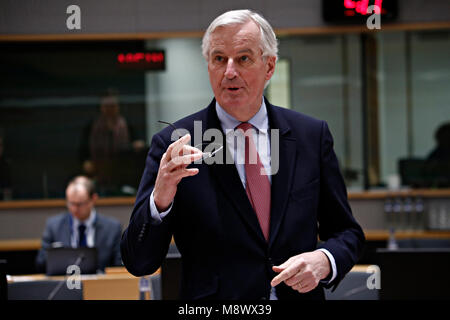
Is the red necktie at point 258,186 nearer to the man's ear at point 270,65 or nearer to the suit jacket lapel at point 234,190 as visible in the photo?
the suit jacket lapel at point 234,190

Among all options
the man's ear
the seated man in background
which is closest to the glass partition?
the seated man in background

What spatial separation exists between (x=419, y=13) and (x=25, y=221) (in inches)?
146

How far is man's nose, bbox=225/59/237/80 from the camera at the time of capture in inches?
52.9

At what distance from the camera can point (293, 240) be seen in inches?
54.3

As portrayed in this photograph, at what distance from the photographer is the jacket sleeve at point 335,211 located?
57.5 inches

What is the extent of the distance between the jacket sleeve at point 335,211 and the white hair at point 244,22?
0.24 m

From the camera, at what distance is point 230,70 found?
1345 millimetres

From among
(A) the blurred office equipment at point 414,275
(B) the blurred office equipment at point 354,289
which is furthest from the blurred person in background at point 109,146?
(A) the blurred office equipment at point 414,275

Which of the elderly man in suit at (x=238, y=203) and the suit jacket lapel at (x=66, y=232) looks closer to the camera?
the elderly man in suit at (x=238, y=203)

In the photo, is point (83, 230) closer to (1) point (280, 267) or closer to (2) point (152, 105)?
(2) point (152, 105)

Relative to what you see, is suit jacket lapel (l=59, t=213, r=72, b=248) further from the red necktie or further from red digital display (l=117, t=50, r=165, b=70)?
the red necktie

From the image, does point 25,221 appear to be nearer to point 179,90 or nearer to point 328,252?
point 179,90

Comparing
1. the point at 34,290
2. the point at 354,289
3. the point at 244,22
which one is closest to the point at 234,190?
the point at 244,22
